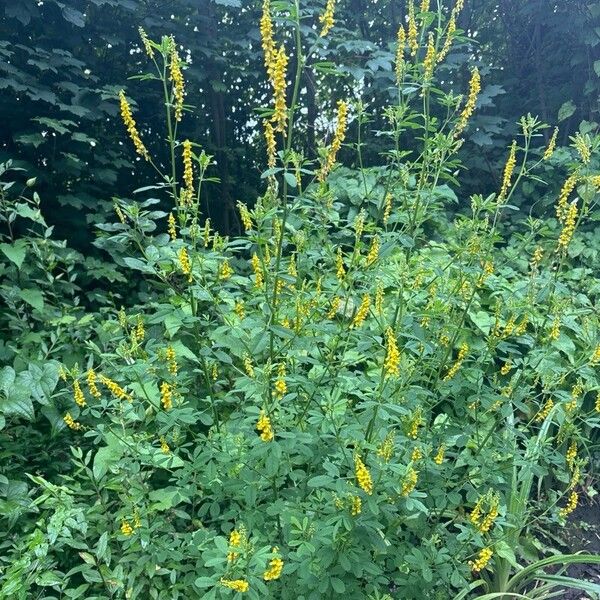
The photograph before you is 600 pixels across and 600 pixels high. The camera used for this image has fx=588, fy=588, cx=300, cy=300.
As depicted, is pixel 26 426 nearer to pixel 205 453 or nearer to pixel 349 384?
pixel 205 453

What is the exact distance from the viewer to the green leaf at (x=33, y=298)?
2734mm

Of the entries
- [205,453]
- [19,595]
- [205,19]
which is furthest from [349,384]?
[205,19]

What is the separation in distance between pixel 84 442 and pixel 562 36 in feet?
17.5

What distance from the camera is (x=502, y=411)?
77.6 inches

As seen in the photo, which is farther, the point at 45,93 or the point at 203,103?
the point at 203,103

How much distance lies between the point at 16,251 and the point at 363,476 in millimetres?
2018

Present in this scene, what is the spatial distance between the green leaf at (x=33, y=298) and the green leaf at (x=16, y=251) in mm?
127

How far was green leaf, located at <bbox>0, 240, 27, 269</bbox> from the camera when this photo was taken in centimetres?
270

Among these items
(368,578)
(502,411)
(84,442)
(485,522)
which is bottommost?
(84,442)

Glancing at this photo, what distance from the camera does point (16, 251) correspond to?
2.73m

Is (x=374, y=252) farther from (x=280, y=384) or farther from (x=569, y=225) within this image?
(x=569, y=225)

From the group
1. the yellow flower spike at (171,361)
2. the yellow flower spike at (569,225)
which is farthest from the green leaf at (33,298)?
the yellow flower spike at (569,225)

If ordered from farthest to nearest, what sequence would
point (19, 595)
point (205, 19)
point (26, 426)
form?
point (205, 19) → point (26, 426) → point (19, 595)

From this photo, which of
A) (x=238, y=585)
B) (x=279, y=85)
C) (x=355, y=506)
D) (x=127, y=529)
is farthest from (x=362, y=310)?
(x=127, y=529)
